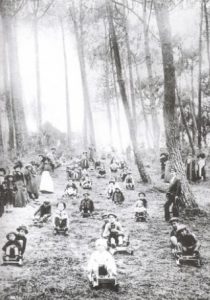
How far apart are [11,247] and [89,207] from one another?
4.67 meters

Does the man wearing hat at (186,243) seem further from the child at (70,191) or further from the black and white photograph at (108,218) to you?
the child at (70,191)

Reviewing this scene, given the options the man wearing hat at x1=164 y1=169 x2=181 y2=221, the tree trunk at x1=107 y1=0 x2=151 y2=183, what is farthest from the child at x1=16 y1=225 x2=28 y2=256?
the tree trunk at x1=107 y1=0 x2=151 y2=183

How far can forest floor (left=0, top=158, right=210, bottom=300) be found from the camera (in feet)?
23.6

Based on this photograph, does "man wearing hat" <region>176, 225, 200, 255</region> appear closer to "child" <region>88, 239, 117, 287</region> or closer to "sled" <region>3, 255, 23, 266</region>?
"child" <region>88, 239, 117, 287</region>

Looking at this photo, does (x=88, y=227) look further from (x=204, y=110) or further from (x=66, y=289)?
(x=204, y=110)

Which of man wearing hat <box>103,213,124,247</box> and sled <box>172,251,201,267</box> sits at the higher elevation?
man wearing hat <box>103,213,124,247</box>

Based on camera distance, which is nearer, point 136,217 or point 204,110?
point 136,217

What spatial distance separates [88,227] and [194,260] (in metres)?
3.66

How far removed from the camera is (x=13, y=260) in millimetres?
8266

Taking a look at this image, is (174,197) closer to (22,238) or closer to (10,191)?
(10,191)

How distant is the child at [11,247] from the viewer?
27.2 ft

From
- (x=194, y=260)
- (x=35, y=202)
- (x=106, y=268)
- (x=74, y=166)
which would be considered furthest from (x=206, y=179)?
(x=106, y=268)

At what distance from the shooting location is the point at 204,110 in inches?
1084

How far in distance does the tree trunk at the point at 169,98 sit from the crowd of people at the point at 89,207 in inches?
10.8
